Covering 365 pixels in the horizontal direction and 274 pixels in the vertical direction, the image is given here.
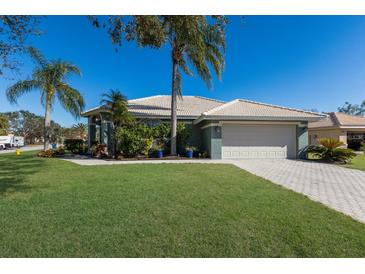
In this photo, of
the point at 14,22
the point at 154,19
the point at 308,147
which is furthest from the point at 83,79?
the point at 308,147

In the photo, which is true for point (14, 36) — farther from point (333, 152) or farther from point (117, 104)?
point (333, 152)

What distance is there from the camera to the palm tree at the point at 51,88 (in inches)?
583

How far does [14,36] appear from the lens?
222 inches

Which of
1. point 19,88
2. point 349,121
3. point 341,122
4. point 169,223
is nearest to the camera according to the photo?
point 169,223

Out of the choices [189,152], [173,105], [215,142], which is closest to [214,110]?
[215,142]

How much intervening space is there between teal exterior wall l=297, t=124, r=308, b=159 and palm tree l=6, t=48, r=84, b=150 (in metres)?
17.5

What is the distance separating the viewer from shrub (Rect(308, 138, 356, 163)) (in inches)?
481

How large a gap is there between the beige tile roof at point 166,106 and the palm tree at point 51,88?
15.3 ft

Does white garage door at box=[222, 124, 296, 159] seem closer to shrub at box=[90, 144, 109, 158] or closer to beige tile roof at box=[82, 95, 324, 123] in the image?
beige tile roof at box=[82, 95, 324, 123]

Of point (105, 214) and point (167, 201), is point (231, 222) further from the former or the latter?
point (105, 214)

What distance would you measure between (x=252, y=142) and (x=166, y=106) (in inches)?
317

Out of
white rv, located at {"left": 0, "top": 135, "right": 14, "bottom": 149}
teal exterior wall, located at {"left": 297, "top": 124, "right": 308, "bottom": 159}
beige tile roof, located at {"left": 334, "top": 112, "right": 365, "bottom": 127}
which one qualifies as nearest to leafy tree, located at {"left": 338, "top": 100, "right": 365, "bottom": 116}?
beige tile roof, located at {"left": 334, "top": 112, "right": 365, "bottom": 127}

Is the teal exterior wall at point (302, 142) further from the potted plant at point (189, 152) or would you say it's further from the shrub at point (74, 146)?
the shrub at point (74, 146)

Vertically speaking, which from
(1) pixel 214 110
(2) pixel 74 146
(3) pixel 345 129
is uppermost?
(1) pixel 214 110
